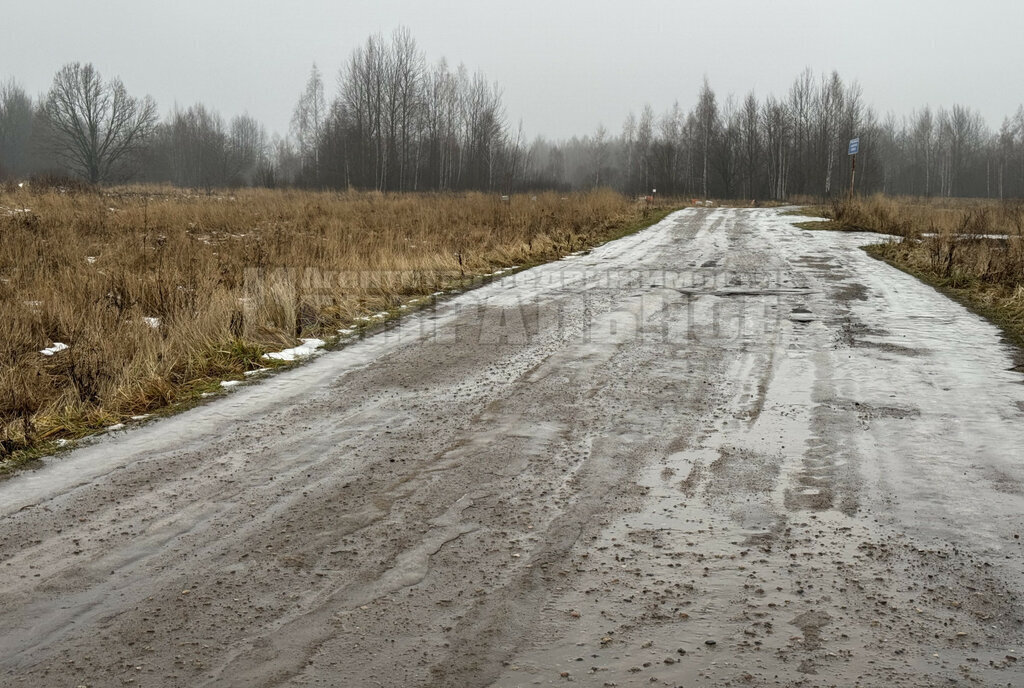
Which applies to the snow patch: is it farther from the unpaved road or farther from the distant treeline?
the distant treeline

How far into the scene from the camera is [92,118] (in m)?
59.4

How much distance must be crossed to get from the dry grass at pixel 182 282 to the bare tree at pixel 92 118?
41.5 m

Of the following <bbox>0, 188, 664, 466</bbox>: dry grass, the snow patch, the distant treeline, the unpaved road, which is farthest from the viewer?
the distant treeline

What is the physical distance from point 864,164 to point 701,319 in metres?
63.8

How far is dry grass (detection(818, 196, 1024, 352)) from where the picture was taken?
9.73 meters

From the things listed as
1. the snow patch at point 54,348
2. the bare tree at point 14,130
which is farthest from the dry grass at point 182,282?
the bare tree at point 14,130

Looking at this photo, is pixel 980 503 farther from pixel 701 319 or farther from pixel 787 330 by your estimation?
pixel 701 319

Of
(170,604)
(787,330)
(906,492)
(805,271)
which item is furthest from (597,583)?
(805,271)

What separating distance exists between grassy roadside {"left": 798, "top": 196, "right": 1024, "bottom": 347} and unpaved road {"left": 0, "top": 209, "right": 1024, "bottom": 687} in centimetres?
313

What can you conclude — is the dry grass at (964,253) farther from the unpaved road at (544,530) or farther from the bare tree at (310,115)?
the bare tree at (310,115)

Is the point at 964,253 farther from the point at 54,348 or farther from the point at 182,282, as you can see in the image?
the point at 54,348

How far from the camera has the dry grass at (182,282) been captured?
595cm

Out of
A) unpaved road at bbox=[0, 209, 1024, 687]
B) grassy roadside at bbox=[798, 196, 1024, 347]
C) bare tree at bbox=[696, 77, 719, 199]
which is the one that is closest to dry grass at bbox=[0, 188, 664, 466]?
unpaved road at bbox=[0, 209, 1024, 687]

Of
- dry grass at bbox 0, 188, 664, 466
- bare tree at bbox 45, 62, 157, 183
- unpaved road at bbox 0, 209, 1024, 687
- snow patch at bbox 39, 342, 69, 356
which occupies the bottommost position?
unpaved road at bbox 0, 209, 1024, 687
